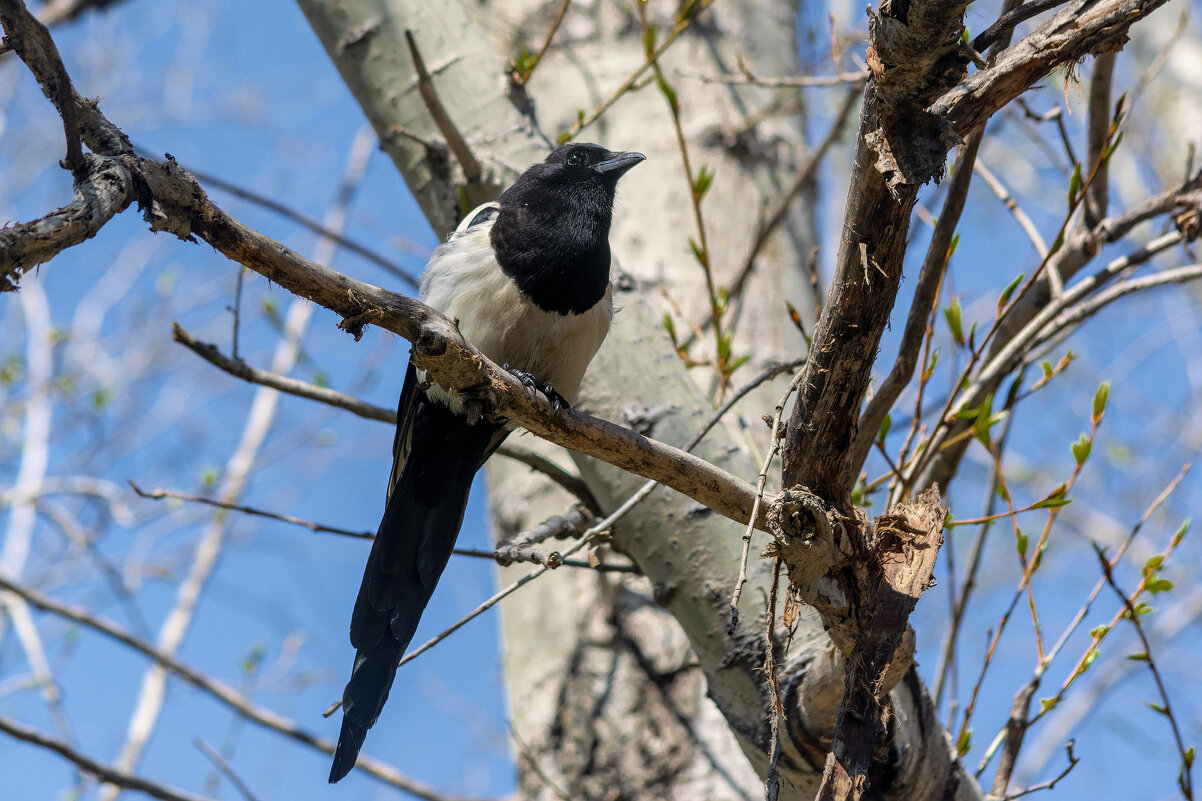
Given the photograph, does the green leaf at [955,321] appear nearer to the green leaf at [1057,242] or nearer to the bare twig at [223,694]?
the green leaf at [1057,242]

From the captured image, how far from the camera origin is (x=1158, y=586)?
7.50 ft

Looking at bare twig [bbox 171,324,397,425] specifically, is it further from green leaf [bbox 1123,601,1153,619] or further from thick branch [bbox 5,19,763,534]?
green leaf [bbox 1123,601,1153,619]

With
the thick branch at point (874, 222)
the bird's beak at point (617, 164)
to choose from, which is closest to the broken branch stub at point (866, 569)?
the thick branch at point (874, 222)

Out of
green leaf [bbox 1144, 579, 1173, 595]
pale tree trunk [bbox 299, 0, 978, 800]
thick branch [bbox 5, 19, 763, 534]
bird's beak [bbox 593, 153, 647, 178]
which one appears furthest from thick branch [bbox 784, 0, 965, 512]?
bird's beak [bbox 593, 153, 647, 178]

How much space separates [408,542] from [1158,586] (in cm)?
184

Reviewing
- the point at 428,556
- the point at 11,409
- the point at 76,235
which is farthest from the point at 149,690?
the point at 76,235

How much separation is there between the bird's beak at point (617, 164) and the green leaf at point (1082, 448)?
159cm

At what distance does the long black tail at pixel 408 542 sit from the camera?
8.21 ft

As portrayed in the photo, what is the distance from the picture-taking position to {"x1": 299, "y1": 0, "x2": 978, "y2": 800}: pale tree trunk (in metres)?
2.31

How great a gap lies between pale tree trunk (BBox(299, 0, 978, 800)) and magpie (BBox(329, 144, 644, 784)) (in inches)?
3.9

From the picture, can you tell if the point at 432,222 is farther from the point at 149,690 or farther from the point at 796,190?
the point at 149,690

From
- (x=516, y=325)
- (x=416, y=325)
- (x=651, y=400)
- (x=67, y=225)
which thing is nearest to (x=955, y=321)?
(x=651, y=400)

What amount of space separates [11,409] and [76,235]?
6.32 meters

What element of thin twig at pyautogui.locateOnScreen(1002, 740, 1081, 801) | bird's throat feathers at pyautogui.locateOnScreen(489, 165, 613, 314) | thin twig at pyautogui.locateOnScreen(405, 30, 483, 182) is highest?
thin twig at pyautogui.locateOnScreen(405, 30, 483, 182)
